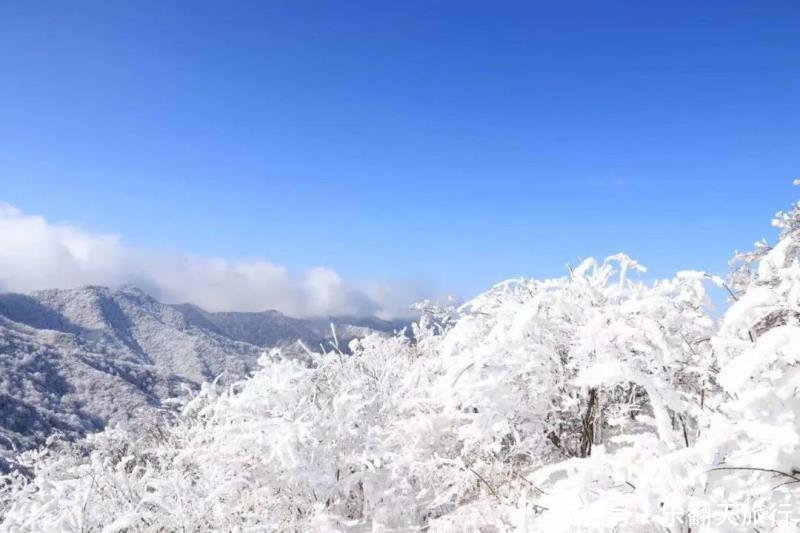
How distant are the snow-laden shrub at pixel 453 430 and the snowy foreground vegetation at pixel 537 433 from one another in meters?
0.03

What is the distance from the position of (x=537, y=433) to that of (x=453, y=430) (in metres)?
1.19

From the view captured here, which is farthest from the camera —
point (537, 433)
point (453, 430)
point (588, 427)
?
point (453, 430)

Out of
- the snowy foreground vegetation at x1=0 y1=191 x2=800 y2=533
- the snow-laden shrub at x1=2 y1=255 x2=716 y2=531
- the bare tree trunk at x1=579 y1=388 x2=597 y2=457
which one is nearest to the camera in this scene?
the snowy foreground vegetation at x1=0 y1=191 x2=800 y2=533

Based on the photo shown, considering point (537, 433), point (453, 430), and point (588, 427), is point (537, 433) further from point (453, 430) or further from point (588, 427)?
point (453, 430)

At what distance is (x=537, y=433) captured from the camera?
245 inches

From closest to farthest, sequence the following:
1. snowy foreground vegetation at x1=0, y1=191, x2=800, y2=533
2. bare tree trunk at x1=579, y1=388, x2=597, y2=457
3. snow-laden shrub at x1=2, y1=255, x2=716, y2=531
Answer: snowy foreground vegetation at x1=0, y1=191, x2=800, y2=533
snow-laden shrub at x1=2, y1=255, x2=716, y2=531
bare tree trunk at x1=579, y1=388, x2=597, y2=457

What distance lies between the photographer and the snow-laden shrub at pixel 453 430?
520 centimetres

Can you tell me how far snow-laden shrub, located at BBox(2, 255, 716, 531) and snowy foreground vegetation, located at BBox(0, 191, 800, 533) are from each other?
3cm

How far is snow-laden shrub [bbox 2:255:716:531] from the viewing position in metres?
5.20

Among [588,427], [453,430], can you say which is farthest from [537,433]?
[453,430]

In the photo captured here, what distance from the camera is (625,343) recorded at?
4.86 m

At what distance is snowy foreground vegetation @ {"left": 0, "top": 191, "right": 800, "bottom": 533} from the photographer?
10.5ft

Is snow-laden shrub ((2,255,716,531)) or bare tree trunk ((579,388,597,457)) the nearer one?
snow-laden shrub ((2,255,716,531))

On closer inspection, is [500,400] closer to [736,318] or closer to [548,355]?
[548,355]
